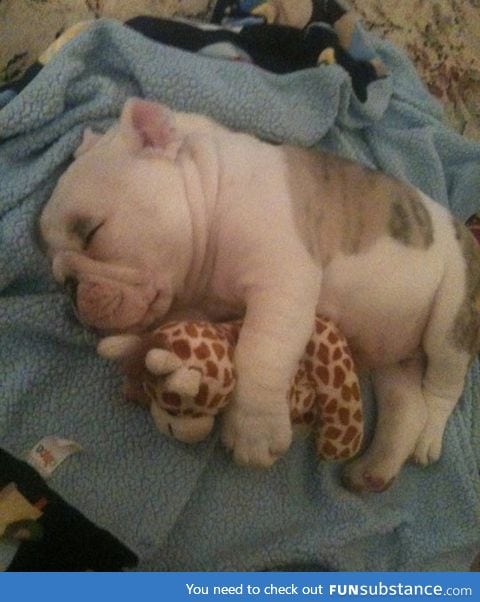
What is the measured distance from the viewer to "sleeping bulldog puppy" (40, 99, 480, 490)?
1039 mm

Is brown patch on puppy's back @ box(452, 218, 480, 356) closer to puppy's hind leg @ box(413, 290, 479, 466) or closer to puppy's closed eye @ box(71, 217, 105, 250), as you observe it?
puppy's hind leg @ box(413, 290, 479, 466)

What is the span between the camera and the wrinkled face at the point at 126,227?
3.44 feet

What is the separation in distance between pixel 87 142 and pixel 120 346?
390 mm

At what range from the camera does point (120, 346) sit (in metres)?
0.96

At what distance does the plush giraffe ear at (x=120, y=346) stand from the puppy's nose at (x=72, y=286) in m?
0.14

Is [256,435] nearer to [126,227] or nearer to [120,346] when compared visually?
[120,346]

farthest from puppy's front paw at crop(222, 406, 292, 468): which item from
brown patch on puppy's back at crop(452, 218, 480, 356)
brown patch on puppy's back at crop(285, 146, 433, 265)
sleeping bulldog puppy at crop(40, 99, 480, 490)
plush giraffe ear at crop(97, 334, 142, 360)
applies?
brown patch on puppy's back at crop(452, 218, 480, 356)

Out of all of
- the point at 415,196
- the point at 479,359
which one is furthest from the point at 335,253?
the point at 479,359

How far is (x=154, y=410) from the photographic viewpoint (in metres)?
1.01

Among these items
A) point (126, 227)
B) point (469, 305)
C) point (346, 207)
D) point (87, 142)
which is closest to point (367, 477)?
point (469, 305)

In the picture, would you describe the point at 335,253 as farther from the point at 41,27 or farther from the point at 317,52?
the point at 41,27

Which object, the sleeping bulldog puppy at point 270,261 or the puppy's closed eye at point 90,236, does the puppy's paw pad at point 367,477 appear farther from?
the puppy's closed eye at point 90,236

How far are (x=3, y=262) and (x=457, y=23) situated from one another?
1.27 m

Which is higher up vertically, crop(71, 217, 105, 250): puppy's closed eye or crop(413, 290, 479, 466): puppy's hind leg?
crop(71, 217, 105, 250): puppy's closed eye
